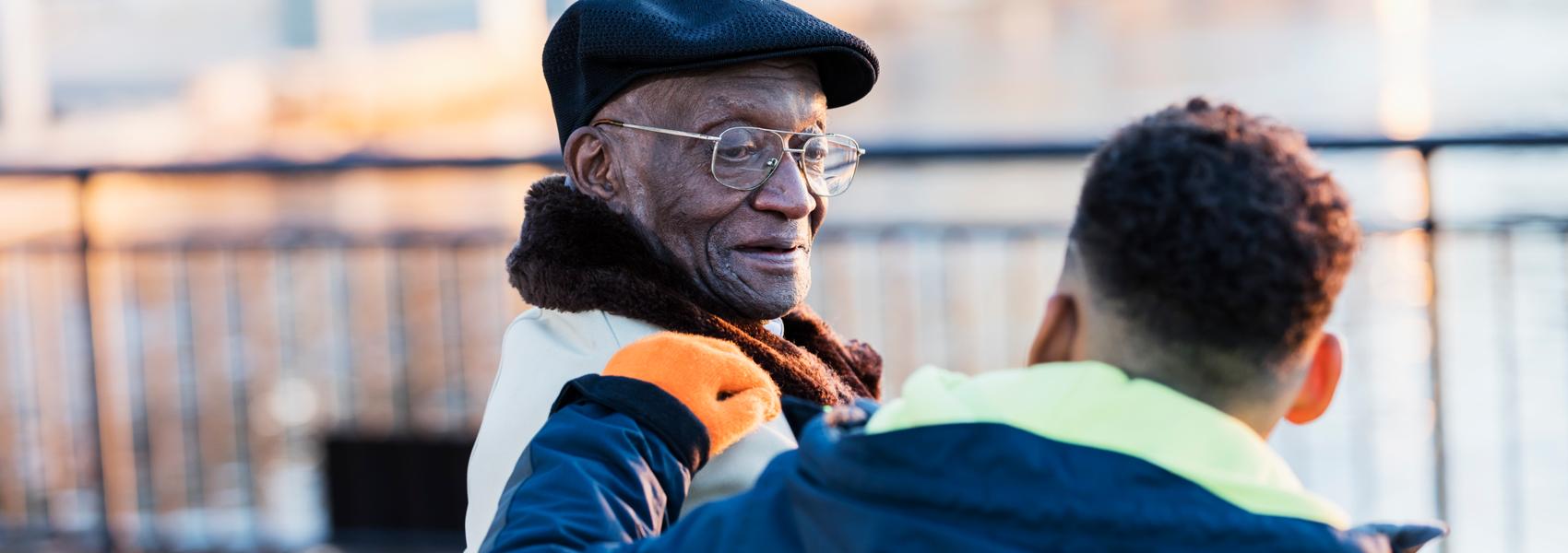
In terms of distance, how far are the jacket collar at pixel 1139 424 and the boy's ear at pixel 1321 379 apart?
0.21ft

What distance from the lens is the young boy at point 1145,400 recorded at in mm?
1173

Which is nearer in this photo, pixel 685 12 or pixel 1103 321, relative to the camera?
pixel 1103 321

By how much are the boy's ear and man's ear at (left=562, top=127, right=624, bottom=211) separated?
3.33 ft

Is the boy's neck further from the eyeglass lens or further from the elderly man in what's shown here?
the eyeglass lens

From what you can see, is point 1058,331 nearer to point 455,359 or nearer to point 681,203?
point 681,203

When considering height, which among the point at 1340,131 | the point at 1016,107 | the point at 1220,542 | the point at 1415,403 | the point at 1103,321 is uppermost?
the point at 1016,107

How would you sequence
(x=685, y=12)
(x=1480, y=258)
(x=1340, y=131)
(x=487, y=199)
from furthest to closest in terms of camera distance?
(x=487, y=199), (x=1480, y=258), (x=1340, y=131), (x=685, y=12)

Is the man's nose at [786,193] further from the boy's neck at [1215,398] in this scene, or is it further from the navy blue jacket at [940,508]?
the boy's neck at [1215,398]

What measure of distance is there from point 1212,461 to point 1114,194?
8.6 inches

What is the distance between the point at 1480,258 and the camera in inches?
177

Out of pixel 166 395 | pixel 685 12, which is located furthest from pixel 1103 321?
pixel 166 395

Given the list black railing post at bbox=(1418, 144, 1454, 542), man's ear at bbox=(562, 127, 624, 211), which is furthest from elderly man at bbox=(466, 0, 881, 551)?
black railing post at bbox=(1418, 144, 1454, 542)

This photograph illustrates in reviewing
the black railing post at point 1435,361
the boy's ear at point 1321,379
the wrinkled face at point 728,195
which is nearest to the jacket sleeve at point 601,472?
the wrinkled face at point 728,195

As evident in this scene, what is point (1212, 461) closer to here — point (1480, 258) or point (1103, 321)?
point (1103, 321)
